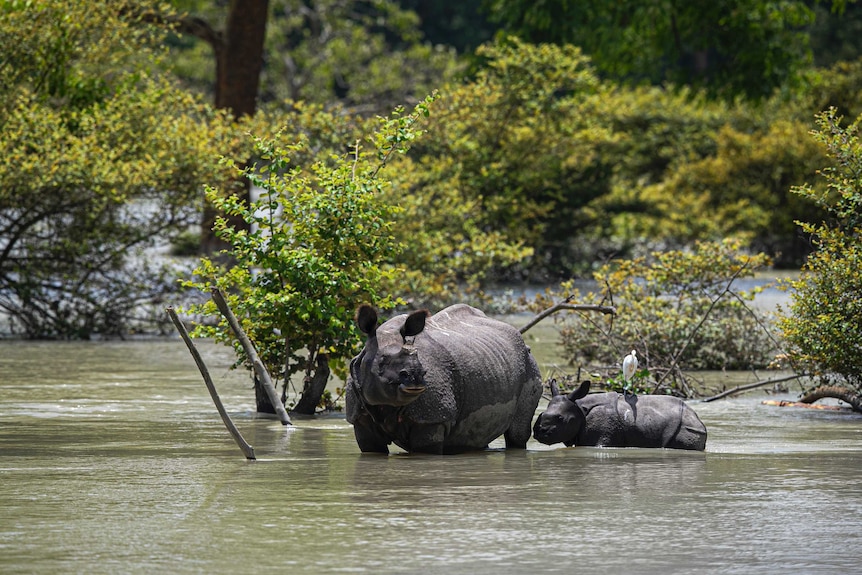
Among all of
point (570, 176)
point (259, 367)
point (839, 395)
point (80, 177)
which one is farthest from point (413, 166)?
point (259, 367)

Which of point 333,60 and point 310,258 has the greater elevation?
point 333,60

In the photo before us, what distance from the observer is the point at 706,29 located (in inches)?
1220

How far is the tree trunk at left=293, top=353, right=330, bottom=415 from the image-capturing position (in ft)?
41.5

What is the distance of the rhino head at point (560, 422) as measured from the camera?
10219 millimetres

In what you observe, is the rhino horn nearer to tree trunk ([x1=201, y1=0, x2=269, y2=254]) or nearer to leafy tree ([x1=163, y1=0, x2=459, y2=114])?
tree trunk ([x1=201, y1=0, x2=269, y2=254])

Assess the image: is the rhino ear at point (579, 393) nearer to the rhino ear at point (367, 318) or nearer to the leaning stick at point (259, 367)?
the rhino ear at point (367, 318)

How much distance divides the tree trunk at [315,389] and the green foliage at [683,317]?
335 cm

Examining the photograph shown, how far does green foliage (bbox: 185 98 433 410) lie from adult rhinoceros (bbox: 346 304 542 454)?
2.39m

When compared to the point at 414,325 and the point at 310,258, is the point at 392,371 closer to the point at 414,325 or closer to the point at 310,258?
the point at 414,325

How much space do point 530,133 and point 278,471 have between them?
17.2 meters

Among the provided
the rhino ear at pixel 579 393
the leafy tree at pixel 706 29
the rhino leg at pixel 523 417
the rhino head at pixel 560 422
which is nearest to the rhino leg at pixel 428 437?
the rhino leg at pixel 523 417

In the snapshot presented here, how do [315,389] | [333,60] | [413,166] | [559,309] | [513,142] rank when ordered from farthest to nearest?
[333,60] < [513,142] < [413,166] < [315,389] < [559,309]

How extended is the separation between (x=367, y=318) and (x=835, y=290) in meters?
5.06

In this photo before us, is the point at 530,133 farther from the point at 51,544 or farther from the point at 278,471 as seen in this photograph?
the point at 51,544
